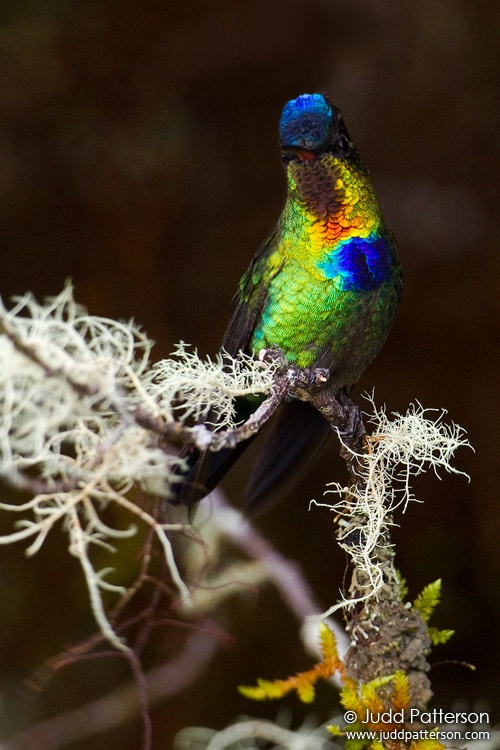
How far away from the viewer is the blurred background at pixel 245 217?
2.73m

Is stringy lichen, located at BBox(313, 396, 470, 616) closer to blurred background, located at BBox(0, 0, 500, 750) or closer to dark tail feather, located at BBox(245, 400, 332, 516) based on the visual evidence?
dark tail feather, located at BBox(245, 400, 332, 516)

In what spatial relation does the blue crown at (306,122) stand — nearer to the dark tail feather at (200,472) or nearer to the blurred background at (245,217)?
the dark tail feather at (200,472)

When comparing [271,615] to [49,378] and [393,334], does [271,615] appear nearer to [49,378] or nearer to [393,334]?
[393,334]

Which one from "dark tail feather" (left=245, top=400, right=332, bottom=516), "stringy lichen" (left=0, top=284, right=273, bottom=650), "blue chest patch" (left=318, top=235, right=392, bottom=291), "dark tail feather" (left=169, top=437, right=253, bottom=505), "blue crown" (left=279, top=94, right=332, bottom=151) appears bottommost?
"stringy lichen" (left=0, top=284, right=273, bottom=650)

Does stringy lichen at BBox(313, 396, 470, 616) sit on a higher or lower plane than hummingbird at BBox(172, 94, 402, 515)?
lower

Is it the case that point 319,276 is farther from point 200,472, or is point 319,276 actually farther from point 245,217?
point 245,217

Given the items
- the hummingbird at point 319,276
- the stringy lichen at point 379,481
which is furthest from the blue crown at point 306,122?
the stringy lichen at point 379,481

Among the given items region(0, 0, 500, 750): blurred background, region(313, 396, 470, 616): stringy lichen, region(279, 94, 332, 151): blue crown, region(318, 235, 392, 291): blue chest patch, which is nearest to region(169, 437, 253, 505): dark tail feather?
region(313, 396, 470, 616): stringy lichen

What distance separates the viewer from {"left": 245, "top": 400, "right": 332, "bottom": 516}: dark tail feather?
1833 mm

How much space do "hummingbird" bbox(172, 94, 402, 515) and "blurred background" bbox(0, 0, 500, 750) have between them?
1.21 m

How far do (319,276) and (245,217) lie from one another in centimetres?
144

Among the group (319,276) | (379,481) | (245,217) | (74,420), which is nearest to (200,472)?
(379,481)

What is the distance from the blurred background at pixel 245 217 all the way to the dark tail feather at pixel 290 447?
3.78 feet

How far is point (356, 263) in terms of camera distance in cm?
158
